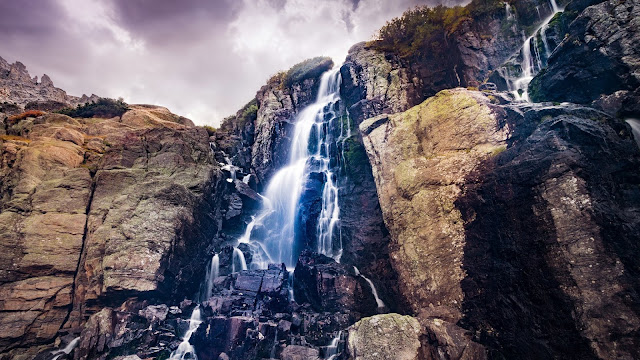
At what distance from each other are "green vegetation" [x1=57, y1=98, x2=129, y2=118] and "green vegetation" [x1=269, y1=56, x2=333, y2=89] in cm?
2322

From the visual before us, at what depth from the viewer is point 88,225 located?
20.9 metres

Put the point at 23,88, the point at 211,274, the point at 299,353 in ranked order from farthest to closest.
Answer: the point at 23,88 < the point at 211,274 < the point at 299,353

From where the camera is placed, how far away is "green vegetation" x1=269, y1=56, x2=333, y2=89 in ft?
133

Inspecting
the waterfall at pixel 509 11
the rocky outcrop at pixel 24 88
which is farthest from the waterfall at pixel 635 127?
the rocky outcrop at pixel 24 88

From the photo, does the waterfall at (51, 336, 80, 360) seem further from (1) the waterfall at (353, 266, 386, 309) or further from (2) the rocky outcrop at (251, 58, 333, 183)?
(2) the rocky outcrop at (251, 58, 333, 183)

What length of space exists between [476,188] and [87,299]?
24345mm

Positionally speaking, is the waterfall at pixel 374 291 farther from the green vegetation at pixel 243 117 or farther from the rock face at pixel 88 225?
the green vegetation at pixel 243 117

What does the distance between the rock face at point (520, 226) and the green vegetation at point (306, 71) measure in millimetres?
25962

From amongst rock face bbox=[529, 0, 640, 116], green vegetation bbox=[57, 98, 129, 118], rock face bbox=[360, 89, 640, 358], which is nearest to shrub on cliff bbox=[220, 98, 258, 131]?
green vegetation bbox=[57, 98, 129, 118]

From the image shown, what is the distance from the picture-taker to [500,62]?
88.7 feet

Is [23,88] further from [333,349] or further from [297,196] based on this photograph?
[333,349]

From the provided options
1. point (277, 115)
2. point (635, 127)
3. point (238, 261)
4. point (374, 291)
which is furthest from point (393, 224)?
point (277, 115)

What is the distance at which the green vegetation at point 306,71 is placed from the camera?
133 ft

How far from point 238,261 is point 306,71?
92.0 feet
